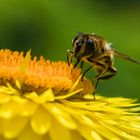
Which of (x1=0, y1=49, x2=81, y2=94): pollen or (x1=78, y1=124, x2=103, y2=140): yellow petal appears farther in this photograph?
(x1=0, y1=49, x2=81, y2=94): pollen

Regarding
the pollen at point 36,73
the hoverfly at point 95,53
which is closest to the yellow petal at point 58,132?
the pollen at point 36,73

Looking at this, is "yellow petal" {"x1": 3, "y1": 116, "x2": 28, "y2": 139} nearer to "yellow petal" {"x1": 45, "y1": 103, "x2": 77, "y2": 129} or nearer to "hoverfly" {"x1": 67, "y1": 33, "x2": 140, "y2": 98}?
"yellow petal" {"x1": 45, "y1": 103, "x2": 77, "y2": 129}

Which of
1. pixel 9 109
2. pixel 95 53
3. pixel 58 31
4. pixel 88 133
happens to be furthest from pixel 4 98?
pixel 58 31

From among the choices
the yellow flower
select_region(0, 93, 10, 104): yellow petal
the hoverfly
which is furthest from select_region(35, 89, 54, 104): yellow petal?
the hoverfly

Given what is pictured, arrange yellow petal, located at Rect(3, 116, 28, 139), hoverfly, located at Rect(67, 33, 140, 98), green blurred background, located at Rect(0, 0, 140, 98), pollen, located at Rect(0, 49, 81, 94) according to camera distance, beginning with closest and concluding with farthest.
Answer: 1. yellow petal, located at Rect(3, 116, 28, 139)
2. pollen, located at Rect(0, 49, 81, 94)
3. hoverfly, located at Rect(67, 33, 140, 98)
4. green blurred background, located at Rect(0, 0, 140, 98)

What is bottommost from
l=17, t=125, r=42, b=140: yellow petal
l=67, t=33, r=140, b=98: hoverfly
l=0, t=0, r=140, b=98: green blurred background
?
l=17, t=125, r=42, b=140: yellow petal

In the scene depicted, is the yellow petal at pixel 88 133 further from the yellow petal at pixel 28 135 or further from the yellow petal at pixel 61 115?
the yellow petal at pixel 28 135

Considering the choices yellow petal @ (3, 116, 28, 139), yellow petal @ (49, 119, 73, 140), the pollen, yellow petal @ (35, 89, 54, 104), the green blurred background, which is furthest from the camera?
the green blurred background
